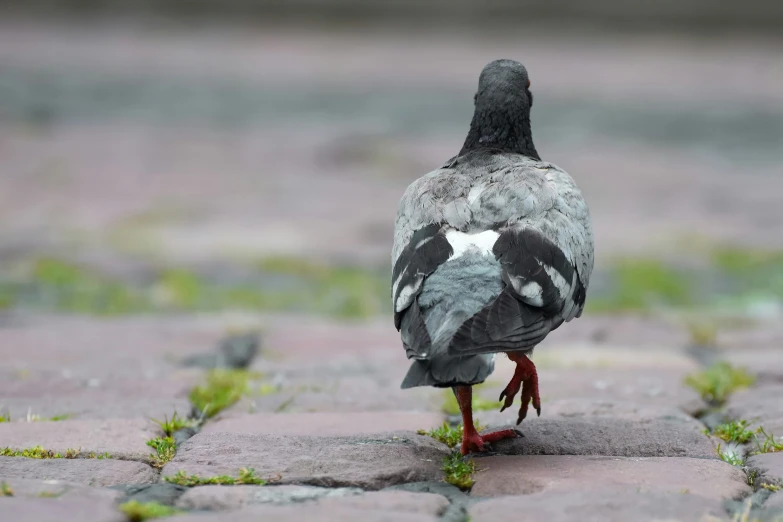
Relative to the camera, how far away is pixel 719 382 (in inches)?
146

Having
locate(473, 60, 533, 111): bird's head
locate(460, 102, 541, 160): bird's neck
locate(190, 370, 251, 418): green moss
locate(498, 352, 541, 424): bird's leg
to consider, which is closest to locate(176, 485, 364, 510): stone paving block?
locate(498, 352, 541, 424): bird's leg

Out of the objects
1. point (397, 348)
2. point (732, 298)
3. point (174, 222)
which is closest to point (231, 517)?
point (397, 348)

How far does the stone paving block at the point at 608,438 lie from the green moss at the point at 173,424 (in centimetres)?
99

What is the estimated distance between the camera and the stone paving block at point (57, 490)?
232 cm

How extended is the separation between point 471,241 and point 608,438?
743 millimetres

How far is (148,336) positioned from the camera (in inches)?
185

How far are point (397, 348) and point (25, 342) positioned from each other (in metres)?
1.70

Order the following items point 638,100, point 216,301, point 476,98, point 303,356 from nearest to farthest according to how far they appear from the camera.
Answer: point 476,98 < point 303,356 < point 216,301 < point 638,100

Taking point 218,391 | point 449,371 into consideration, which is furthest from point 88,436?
point 449,371

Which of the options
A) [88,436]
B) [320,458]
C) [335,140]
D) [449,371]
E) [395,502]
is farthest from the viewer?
[335,140]

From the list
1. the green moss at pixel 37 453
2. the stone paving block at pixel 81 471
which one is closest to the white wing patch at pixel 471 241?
the stone paving block at pixel 81 471

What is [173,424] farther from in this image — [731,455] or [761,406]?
[761,406]

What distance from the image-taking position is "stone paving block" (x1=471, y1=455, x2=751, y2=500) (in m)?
2.42

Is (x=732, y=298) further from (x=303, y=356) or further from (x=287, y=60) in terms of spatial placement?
(x=287, y=60)
